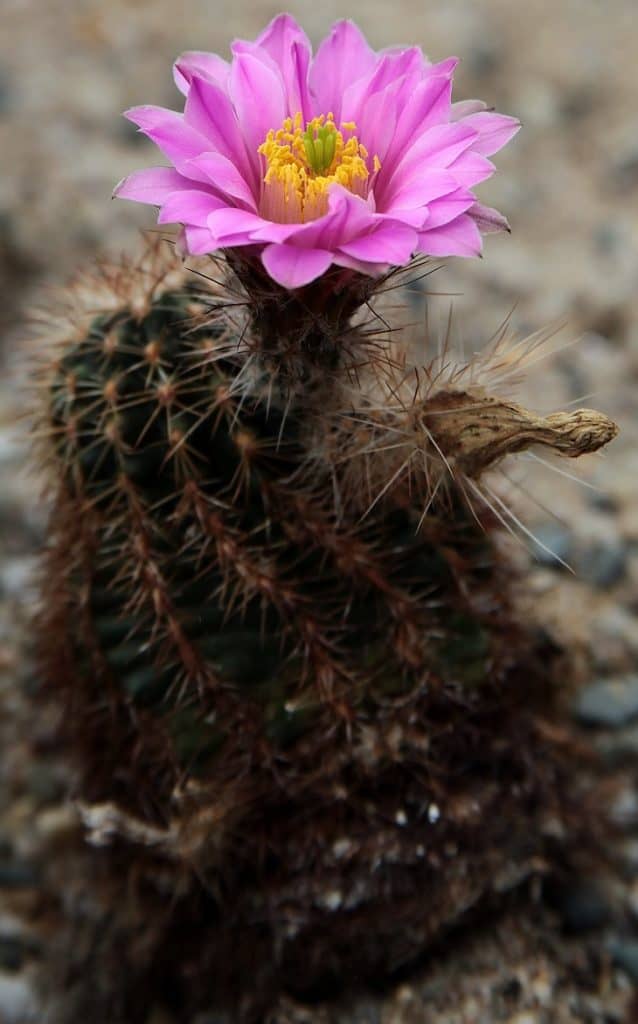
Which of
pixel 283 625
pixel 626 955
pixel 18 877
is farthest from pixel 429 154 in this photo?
pixel 18 877

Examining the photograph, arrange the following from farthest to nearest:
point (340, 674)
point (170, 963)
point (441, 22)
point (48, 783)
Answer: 1. point (441, 22)
2. point (48, 783)
3. point (170, 963)
4. point (340, 674)

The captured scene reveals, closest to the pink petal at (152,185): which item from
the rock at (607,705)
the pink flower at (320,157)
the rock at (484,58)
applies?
the pink flower at (320,157)

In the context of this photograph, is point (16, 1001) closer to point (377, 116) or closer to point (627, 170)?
point (377, 116)

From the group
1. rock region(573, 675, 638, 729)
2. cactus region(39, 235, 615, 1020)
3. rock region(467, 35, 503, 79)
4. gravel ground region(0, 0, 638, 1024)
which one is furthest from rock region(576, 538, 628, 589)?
rock region(467, 35, 503, 79)

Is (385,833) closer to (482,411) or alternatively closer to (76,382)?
(482,411)

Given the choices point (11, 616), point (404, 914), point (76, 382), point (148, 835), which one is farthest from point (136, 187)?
point (11, 616)

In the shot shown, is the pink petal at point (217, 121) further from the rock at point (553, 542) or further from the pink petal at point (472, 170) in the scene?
the rock at point (553, 542)
